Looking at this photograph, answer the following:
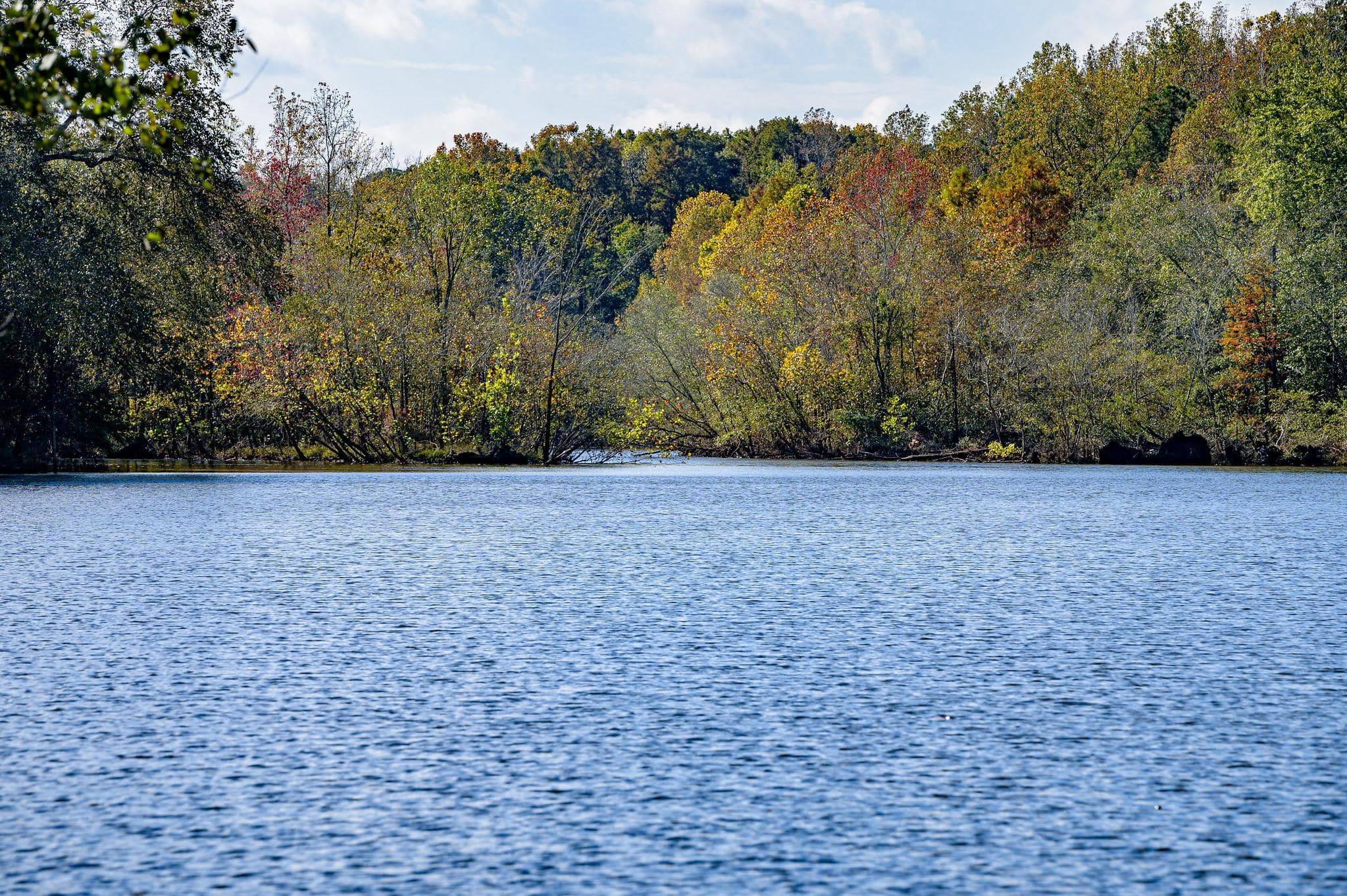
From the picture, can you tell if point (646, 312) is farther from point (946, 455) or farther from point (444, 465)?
point (444, 465)

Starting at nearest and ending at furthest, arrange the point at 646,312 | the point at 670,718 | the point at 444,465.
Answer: the point at 670,718 → the point at 444,465 → the point at 646,312

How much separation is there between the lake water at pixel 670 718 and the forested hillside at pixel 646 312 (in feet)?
58.8

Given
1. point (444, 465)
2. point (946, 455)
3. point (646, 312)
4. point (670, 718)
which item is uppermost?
point (646, 312)

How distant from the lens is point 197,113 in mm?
33938

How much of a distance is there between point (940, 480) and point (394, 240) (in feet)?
74.8

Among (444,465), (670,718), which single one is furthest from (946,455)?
(670,718)

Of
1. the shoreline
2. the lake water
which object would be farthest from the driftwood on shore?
the lake water

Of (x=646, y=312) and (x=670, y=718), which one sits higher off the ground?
(x=646, y=312)

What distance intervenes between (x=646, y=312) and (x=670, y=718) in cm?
5548

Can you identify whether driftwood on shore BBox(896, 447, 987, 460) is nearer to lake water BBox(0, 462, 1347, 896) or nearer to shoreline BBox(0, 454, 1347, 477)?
shoreline BBox(0, 454, 1347, 477)

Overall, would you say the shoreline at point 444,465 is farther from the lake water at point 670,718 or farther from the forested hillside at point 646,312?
the lake water at point 670,718

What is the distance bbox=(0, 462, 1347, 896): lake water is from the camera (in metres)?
5.61

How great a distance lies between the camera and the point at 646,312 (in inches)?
2482

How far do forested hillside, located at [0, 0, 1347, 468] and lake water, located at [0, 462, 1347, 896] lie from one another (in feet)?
58.8
